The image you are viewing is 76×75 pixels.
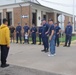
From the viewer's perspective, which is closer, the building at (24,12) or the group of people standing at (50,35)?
the group of people standing at (50,35)

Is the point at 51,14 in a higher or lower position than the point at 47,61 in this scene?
higher

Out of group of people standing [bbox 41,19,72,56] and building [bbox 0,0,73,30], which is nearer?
group of people standing [bbox 41,19,72,56]

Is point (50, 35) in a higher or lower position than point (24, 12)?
lower

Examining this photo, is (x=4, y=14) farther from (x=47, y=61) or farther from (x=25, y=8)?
Result: (x=47, y=61)

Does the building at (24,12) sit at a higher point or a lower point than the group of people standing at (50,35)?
higher

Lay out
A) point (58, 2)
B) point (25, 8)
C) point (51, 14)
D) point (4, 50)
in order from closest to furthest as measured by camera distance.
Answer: point (4, 50) < point (25, 8) < point (51, 14) < point (58, 2)

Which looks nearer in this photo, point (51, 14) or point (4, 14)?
point (4, 14)

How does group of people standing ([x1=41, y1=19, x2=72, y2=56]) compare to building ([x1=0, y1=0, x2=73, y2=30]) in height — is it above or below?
below

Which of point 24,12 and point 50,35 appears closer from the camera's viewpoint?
point 50,35

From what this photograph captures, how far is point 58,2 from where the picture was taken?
44.0 metres

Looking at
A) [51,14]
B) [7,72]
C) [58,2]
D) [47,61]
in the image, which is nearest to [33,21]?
[51,14]

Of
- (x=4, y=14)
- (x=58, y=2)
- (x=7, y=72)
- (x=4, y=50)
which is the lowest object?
(x=7, y=72)

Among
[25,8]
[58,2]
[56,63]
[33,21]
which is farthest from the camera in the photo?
[58,2]

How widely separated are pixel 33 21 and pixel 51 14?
5.23 meters
